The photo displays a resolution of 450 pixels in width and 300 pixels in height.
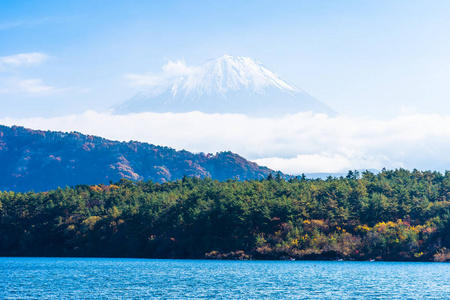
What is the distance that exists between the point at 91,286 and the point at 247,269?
98.9 feet

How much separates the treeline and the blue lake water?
85.0ft

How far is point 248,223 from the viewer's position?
393 ft

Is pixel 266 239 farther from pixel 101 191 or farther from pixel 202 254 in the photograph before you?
pixel 101 191

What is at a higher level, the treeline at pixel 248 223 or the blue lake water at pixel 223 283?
the treeline at pixel 248 223

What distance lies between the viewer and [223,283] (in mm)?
67062

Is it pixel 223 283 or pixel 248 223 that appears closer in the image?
pixel 223 283

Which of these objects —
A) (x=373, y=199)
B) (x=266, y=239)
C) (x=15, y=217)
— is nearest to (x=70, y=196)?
(x=15, y=217)

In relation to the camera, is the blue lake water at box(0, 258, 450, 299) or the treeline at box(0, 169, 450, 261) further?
Result: the treeline at box(0, 169, 450, 261)

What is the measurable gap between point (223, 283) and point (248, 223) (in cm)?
5290

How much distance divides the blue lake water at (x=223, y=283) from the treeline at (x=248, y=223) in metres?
25.9

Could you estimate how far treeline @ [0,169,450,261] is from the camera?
116312mm

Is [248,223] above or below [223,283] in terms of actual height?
above

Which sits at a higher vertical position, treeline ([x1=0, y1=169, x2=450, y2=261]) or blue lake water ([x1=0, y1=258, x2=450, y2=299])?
treeline ([x1=0, y1=169, x2=450, y2=261])

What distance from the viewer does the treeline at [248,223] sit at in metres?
116
